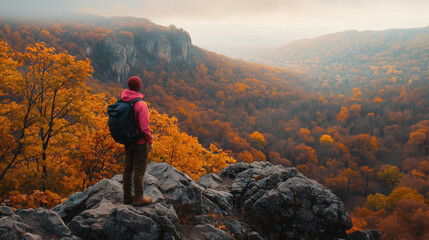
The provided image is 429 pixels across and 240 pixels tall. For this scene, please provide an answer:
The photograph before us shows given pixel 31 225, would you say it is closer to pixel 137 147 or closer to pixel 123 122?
pixel 137 147

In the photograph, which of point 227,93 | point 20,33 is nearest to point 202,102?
point 227,93

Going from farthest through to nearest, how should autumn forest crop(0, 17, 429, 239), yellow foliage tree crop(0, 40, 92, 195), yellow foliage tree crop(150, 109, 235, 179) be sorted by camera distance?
yellow foliage tree crop(150, 109, 235, 179) → autumn forest crop(0, 17, 429, 239) → yellow foliage tree crop(0, 40, 92, 195)

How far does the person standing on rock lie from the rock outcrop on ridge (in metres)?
0.43

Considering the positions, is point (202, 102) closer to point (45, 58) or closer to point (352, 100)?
point (352, 100)

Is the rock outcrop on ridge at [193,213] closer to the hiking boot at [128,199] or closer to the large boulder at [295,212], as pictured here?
the large boulder at [295,212]

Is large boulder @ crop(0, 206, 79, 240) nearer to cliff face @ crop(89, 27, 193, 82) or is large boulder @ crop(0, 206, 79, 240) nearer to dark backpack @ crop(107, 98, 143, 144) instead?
dark backpack @ crop(107, 98, 143, 144)

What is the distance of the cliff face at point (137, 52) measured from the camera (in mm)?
100400

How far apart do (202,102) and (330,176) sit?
6274 cm

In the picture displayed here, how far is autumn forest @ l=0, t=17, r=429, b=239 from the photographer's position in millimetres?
10875

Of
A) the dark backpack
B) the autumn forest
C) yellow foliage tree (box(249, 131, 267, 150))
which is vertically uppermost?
the dark backpack

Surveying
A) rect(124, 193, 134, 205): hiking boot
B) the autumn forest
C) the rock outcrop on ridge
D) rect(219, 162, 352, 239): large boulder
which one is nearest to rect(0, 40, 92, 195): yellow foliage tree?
the autumn forest

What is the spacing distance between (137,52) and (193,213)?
121 metres

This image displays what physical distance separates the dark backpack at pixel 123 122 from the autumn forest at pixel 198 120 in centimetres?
393

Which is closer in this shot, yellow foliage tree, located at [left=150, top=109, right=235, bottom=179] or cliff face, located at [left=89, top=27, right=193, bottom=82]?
yellow foliage tree, located at [left=150, top=109, right=235, bottom=179]
